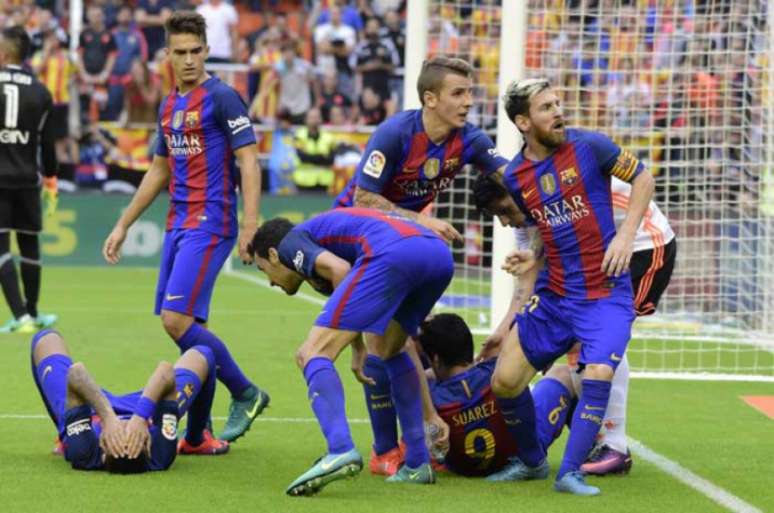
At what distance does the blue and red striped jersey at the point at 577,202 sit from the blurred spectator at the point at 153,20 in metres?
16.5

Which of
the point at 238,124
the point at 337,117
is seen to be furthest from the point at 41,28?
the point at 238,124

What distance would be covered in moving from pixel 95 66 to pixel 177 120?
14.3 meters

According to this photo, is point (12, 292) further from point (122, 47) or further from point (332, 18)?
point (332, 18)

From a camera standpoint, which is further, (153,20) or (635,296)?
(153,20)

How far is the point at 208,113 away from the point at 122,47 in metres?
14.5

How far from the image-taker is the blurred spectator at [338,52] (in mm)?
22753

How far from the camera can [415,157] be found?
23.7 ft

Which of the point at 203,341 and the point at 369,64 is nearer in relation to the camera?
the point at 203,341

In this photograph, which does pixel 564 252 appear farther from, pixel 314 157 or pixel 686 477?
pixel 314 157

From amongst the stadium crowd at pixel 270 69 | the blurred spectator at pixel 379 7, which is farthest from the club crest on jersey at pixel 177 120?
the blurred spectator at pixel 379 7

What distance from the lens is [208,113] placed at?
7.91m

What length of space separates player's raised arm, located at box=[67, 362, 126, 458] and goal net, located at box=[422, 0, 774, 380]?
5.31 meters

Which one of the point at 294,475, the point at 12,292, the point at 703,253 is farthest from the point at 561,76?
the point at 294,475

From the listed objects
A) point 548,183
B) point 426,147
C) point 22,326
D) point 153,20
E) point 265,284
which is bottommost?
point 265,284
